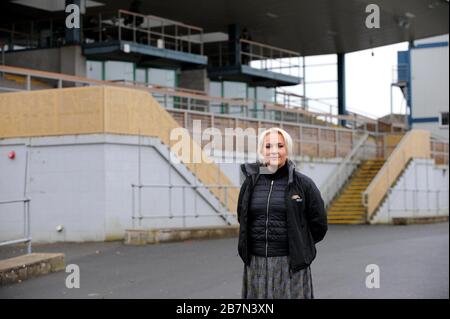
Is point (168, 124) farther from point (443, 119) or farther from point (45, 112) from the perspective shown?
point (443, 119)

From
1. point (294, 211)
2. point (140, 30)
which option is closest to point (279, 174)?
point (294, 211)

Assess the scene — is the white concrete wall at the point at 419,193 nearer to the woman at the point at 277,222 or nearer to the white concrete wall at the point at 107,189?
the white concrete wall at the point at 107,189

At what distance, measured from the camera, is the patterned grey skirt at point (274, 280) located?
4.20 metres

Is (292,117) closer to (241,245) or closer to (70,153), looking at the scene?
(70,153)

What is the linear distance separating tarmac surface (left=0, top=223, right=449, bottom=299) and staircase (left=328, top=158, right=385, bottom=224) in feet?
1.26

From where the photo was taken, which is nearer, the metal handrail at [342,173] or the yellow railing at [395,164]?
the metal handrail at [342,173]

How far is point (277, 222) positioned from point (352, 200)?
14321 mm

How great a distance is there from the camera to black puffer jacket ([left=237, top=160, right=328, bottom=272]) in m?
4.11

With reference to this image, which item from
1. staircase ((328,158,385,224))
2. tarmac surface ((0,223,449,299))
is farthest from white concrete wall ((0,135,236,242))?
staircase ((328,158,385,224))

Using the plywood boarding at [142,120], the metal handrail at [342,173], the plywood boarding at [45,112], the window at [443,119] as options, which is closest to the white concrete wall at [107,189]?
the plywood boarding at [142,120]

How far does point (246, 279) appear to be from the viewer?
4.33 metres

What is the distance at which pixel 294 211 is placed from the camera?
4.12m

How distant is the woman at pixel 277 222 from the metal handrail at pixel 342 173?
17.9 feet
